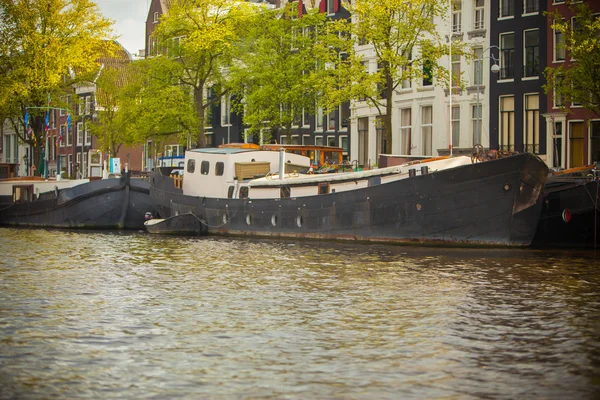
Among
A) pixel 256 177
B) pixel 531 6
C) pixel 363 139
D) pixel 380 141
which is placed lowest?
pixel 256 177

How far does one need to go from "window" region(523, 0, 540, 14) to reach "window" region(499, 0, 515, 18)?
2.40 feet

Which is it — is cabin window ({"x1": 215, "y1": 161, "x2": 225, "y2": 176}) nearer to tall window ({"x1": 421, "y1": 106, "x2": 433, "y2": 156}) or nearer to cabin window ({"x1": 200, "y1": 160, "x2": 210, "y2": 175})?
cabin window ({"x1": 200, "y1": 160, "x2": 210, "y2": 175})

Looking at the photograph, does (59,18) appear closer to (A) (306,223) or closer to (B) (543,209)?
(A) (306,223)

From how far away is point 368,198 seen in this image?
3259 cm

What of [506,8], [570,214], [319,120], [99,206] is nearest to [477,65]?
[506,8]

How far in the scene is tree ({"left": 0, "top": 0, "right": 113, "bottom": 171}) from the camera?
59500 millimetres

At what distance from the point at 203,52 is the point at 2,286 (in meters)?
39.9

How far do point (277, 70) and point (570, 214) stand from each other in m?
28.5

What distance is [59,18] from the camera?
60562mm

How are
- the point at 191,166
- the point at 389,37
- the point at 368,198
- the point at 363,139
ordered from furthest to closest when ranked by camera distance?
the point at 363,139
the point at 389,37
the point at 191,166
the point at 368,198

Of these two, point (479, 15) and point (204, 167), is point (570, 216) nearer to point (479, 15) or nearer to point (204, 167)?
point (204, 167)

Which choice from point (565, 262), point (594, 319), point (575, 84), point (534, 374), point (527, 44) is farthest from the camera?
point (527, 44)

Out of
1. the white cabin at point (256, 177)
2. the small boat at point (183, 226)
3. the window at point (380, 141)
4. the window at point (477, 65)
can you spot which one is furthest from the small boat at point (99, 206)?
the window at point (477, 65)

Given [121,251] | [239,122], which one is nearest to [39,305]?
[121,251]
